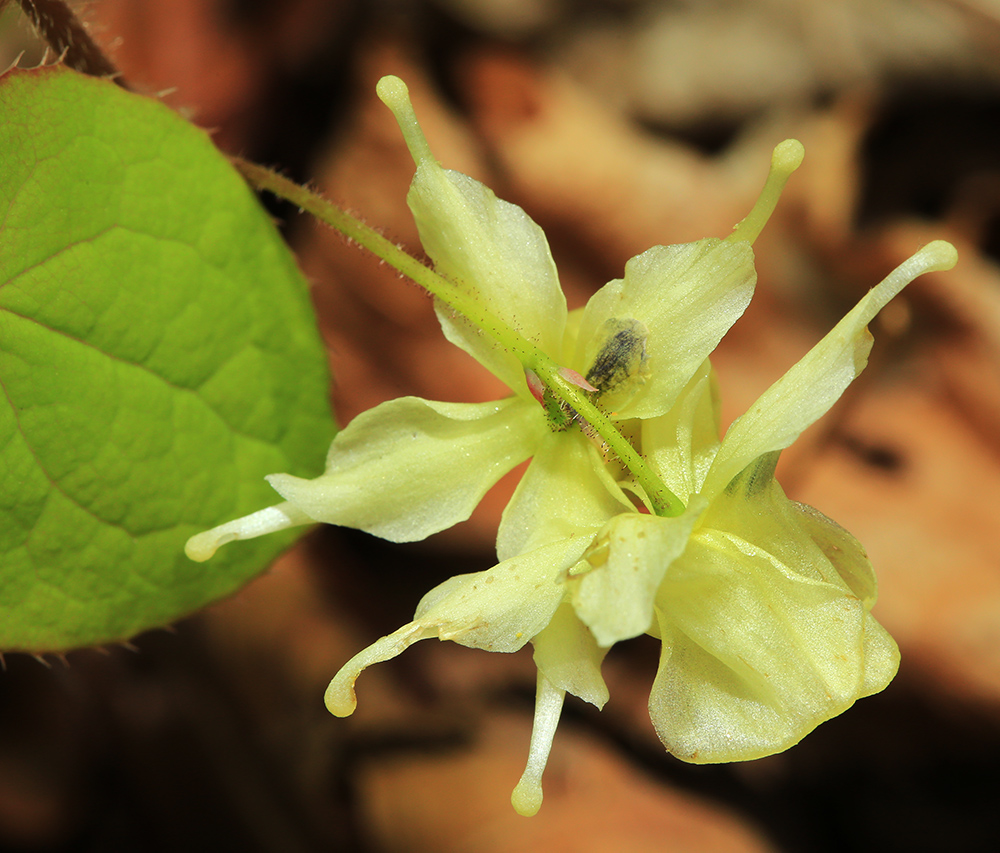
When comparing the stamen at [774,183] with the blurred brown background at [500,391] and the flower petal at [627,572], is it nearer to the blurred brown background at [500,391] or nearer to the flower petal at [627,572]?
the flower petal at [627,572]

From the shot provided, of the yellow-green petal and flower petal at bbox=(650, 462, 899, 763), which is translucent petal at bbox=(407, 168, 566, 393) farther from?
flower petal at bbox=(650, 462, 899, 763)

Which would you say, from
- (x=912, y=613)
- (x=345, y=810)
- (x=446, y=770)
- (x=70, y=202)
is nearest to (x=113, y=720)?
(x=345, y=810)

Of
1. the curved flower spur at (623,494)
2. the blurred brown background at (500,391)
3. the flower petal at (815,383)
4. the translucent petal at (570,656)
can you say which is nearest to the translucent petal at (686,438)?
the curved flower spur at (623,494)

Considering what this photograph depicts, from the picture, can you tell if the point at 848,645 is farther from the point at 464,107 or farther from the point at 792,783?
the point at 464,107

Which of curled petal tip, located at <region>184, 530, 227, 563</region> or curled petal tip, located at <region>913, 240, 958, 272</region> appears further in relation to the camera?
curled petal tip, located at <region>184, 530, 227, 563</region>

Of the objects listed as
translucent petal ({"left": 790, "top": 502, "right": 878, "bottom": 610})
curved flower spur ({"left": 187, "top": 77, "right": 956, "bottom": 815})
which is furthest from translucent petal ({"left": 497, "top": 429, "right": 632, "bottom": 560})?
translucent petal ({"left": 790, "top": 502, "right": 878, "bottom": 610})

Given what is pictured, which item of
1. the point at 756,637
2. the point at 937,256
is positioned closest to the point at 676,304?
the point at 937,256

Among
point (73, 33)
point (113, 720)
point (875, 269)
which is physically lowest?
point (113, 720)
